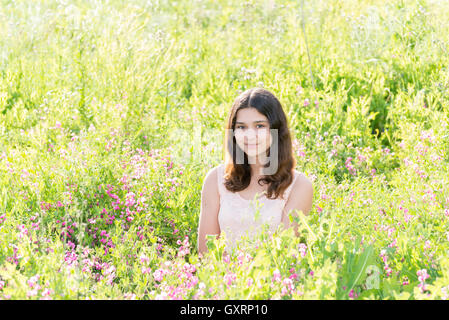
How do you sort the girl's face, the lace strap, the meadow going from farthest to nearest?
the lace strap, the girl's face, the meadow

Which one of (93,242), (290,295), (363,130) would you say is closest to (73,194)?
(93,242)

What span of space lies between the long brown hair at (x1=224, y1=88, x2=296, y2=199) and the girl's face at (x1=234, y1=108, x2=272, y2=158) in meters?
0.03

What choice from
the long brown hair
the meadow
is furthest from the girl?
the meadow

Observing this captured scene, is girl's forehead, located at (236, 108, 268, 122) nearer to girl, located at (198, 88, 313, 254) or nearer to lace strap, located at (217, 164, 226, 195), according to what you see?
Answer: girl, located at (198, 88, 313, 254)

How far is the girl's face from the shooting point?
3061 millimetres

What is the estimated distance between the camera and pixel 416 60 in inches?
228

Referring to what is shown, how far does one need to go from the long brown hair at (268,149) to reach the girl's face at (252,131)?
0.03 meters

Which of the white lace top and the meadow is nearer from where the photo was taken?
the meadow

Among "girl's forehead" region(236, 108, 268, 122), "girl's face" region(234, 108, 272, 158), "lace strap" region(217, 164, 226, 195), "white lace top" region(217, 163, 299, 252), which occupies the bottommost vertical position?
"white lace top" region(217, 163, 299, 252)

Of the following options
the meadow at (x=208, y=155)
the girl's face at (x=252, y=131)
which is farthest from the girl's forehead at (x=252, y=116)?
the meadow at (x=208, y=155)

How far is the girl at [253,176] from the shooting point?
3.08 meters

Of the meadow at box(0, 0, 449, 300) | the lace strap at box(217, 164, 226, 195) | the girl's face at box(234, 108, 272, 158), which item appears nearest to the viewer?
the meadow at box(0, 0, 449, 300)

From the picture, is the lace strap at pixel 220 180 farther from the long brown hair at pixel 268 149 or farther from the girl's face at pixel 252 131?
the girl's face at pixel 252 131

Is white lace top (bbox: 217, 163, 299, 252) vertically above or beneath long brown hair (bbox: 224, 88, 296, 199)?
beneath
